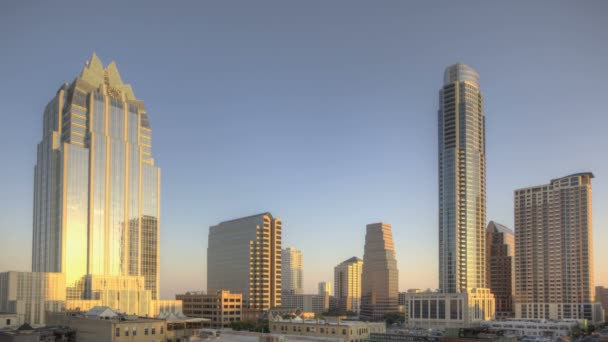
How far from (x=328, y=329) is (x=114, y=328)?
46.1 meters

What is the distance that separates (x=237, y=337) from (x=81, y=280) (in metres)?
109

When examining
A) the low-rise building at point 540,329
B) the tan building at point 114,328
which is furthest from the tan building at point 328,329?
the low-rise building at point 540,329

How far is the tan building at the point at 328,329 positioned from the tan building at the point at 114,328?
34.6 meters

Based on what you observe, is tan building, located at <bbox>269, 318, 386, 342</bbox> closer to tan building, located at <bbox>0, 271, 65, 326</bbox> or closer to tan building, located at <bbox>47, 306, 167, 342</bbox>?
tan building, located at <bbox>47, 306, 167, 342</bbox>

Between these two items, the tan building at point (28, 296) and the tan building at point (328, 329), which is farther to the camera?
the tan building at point (28, 296)

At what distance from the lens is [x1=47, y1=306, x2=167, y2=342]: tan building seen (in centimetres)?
8875

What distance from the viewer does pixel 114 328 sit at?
88.1m

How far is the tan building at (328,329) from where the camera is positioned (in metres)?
117

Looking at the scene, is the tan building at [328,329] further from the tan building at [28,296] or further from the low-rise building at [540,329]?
the low-rise building at [540,329]

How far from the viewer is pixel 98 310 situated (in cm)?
10106

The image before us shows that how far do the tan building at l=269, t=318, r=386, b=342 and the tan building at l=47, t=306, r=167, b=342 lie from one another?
34.6 m

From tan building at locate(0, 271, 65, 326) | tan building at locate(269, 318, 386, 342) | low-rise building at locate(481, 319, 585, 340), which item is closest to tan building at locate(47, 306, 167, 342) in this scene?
tan building at locate(269, 318, 386, 342)

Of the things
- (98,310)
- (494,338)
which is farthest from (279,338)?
(494,338)

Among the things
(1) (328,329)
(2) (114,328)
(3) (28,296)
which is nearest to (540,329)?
(1) (328,329)
